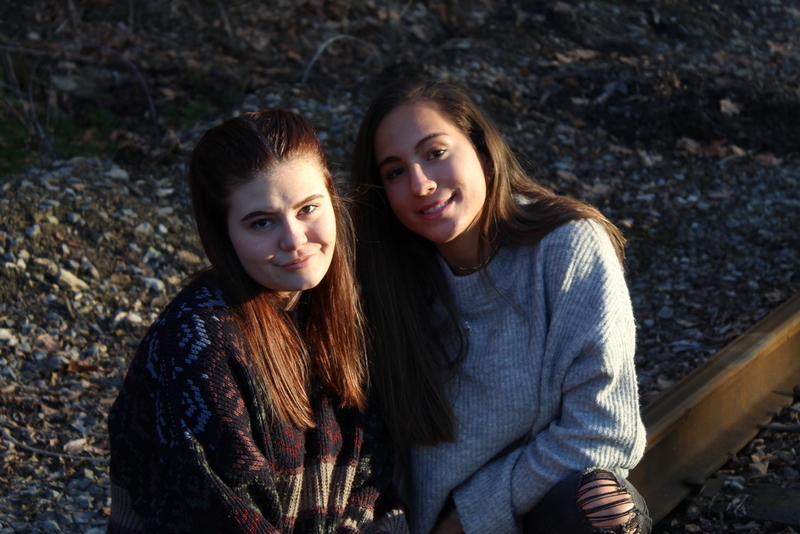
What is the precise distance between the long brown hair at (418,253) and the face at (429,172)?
51mm

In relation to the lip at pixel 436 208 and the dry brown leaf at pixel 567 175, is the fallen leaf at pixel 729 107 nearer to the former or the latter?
the dry brown leaf at pixel 567 175

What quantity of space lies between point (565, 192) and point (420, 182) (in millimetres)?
3518

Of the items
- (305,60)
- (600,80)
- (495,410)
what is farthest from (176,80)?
(495,410)

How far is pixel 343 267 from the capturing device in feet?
9.20

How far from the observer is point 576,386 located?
283 cm

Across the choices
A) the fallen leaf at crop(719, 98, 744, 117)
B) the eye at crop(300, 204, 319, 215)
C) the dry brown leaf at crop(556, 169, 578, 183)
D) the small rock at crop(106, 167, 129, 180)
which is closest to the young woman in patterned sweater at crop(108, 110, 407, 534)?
the eye at crop(300, 204, 319, 215)

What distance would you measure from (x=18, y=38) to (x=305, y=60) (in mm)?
2440

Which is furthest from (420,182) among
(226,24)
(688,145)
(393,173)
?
(226,24)

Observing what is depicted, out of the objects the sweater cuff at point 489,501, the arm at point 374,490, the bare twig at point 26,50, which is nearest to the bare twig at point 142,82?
the bare twig at point 26,50

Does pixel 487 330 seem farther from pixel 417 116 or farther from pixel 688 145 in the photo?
pixel 688 145

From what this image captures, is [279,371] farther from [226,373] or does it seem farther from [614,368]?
[614,368]

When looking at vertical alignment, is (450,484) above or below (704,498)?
above

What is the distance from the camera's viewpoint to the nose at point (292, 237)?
8.17 feet

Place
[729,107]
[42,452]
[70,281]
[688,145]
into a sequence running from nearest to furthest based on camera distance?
1. [42,452]
2. [70,281]
3. [688,145]
4. [729,107]
